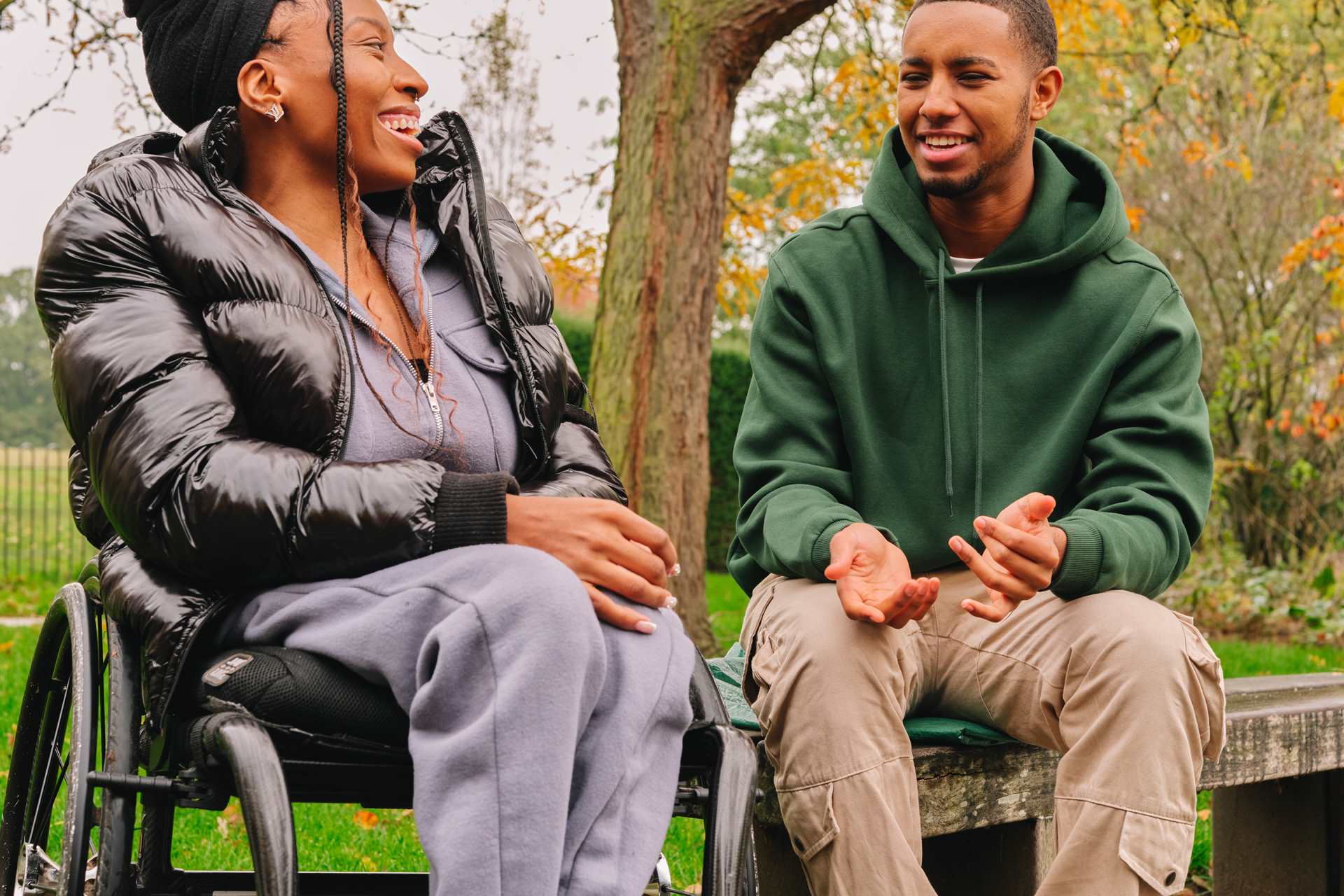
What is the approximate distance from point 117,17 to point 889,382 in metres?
5.43

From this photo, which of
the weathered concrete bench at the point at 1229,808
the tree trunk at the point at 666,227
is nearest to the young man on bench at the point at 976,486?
the weathered concrete bench at the point at 1229,808

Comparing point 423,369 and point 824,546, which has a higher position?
point 423,369

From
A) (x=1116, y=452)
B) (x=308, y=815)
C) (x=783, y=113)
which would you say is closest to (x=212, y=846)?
(x=308, y=815)

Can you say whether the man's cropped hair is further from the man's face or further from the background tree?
the background tree

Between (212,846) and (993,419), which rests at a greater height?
(993,419)

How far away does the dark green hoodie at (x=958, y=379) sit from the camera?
8.73ft

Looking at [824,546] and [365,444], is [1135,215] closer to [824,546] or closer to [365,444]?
[824,546]

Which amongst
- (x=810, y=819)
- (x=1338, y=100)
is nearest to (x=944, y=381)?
(x=810, y=819)

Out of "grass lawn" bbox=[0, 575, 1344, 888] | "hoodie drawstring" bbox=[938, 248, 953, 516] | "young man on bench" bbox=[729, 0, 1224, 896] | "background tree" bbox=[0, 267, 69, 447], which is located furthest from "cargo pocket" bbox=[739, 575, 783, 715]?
"background tree" bbox=[0, 267, 69, 447]

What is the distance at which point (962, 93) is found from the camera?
9.14 feet

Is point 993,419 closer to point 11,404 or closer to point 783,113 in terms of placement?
point 783,113

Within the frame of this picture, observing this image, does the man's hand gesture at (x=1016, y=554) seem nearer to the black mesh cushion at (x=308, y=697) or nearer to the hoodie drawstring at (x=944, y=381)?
the hoodie drawstring at (x=944, y=381)

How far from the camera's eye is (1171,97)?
12.4 metres

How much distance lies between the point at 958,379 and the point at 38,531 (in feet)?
49.7
